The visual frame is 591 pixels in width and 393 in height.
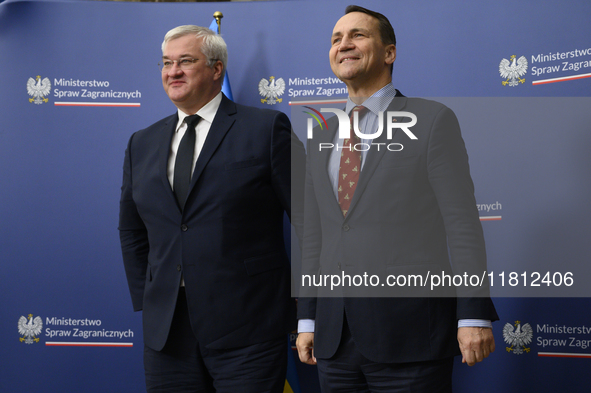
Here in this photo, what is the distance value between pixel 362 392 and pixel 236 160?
0.88 m

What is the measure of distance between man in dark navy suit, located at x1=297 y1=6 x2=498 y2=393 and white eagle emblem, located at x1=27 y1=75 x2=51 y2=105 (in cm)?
199

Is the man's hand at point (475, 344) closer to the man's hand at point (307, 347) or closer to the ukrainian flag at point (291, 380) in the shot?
the man's hand at point (307, 347)

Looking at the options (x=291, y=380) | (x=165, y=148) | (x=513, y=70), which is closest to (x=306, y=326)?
(x=165, y=148)

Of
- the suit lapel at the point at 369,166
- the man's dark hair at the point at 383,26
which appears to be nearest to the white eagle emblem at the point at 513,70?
the man's dark hair at the point at 383,26

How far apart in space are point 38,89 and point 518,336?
9.48ft

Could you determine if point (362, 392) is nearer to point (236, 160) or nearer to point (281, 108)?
point (236, 160)

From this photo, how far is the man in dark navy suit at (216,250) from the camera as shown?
1.73 metres

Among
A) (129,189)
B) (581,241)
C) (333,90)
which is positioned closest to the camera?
(129,189)

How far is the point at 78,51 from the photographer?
2.87 meters

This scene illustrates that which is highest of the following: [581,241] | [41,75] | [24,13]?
[24,13]

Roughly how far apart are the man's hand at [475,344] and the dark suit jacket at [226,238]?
0.66 meters

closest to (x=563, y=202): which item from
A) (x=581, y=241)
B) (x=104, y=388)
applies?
(x=581, y=241)

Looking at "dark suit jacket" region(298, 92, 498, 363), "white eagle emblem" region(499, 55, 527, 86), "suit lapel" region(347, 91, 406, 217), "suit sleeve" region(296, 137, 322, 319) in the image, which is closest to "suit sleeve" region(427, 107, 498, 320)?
"dark suit jacket" region(298, 92, 498, 363)

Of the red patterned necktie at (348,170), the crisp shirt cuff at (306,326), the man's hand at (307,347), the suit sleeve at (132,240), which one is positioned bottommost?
the man's hand at (307,347)
